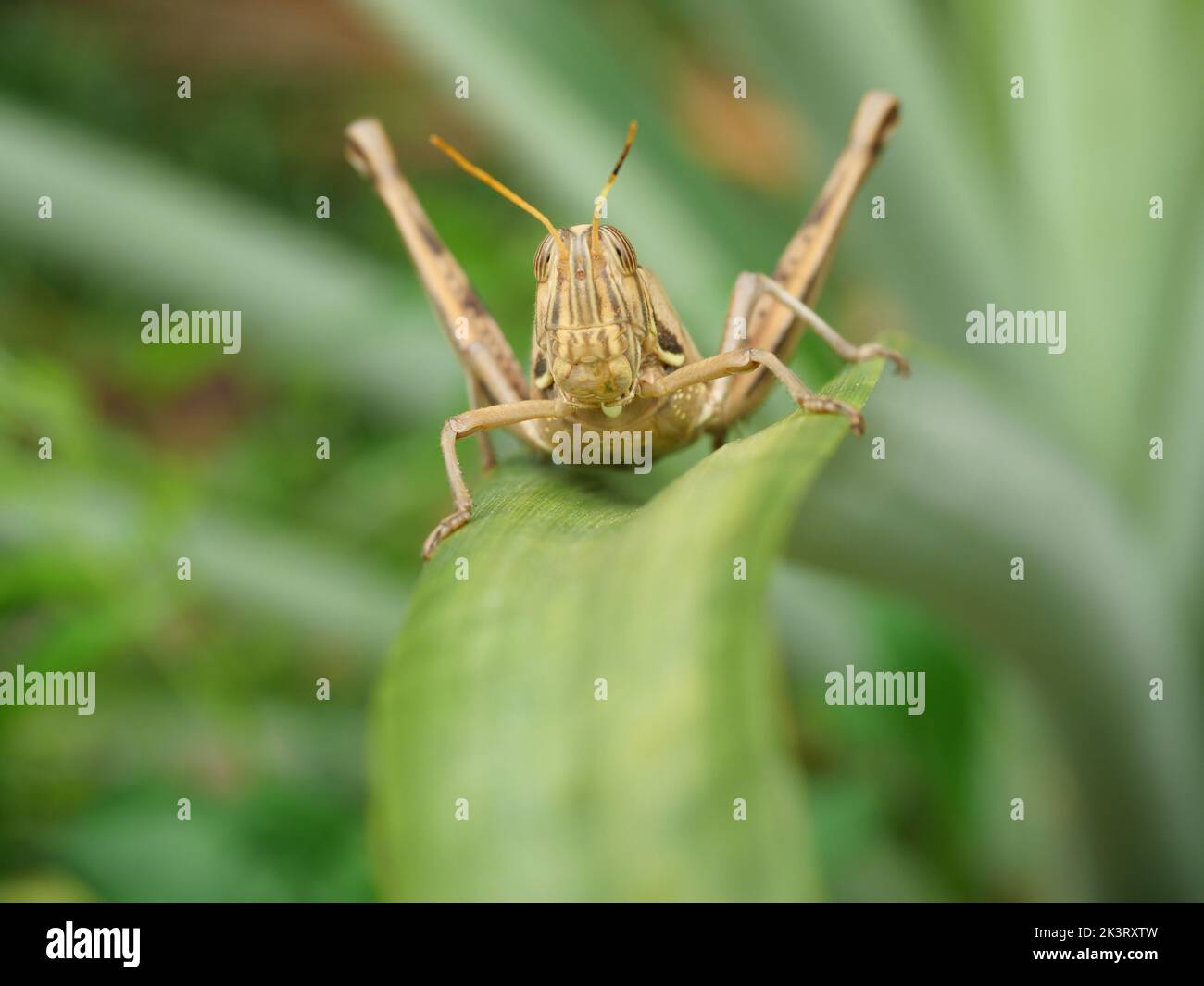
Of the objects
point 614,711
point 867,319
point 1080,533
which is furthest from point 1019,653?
point 867,319

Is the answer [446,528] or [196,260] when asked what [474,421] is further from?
[196,260]

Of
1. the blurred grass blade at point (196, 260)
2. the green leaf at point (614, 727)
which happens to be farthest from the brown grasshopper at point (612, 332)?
the green leaf at point (614, 727)

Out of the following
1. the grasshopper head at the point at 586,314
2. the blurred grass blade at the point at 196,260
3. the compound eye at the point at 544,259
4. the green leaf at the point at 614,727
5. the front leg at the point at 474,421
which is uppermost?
the blurred grass blade at the point at 196,260

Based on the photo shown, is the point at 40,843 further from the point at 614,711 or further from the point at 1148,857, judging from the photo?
the point at 1148,857

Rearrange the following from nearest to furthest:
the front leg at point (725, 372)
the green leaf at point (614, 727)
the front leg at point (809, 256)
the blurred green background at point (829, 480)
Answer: the green leaf at point (614, 727), the front leg at point (725, 372), the blurred green background at point (829, 480), the front leg at point (809, 256)

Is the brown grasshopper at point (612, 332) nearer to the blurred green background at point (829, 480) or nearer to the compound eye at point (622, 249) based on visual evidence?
the compound eye at point (622, 249)

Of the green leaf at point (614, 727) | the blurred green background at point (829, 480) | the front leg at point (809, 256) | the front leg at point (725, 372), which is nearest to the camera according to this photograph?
Result: the green leaf at point (614, 727)
